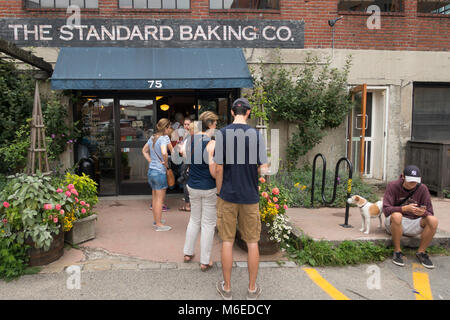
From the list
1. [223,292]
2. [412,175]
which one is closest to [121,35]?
[223,292]

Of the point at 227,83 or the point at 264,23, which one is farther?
the point at 264,23

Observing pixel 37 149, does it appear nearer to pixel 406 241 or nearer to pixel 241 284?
pixel 241 284

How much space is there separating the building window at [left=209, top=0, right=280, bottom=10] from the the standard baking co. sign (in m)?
0.44

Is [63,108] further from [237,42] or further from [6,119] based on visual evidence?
[237,42]

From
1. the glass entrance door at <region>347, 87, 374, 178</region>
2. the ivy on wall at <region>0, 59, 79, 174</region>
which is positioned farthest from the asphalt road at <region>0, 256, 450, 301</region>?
the glass entrance door at <region>347, 87, 374, 178</region>

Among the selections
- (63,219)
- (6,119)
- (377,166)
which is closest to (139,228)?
(63,219)

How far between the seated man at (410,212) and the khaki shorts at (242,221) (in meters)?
2.19

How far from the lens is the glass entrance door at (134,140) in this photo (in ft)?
26.2

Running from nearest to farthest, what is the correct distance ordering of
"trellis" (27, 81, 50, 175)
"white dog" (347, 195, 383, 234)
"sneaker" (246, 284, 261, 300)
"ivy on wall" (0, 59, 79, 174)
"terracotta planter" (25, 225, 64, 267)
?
"sneaker" (246, 284, 261, 300) < "terracotta planter" (25, 225, 64, 267) < "trellis" (27, 81, 50, 175) < "white dog" (347, 195, 383, 234) < "ivy on wall" (0, 59, 79, 174)

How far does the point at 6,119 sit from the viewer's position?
715 cm

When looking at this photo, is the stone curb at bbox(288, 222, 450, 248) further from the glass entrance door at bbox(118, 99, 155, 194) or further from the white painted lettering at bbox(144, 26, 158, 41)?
the white painted lettering at bbox(144, 26, 158, 41)

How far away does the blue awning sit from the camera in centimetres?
695
